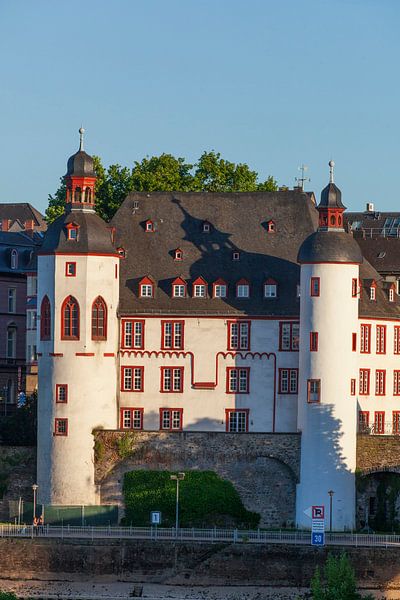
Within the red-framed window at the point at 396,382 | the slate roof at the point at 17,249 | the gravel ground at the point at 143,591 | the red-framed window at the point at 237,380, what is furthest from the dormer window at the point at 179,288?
the slate roof at the point at 17,249

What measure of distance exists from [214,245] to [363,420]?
43.9 ft

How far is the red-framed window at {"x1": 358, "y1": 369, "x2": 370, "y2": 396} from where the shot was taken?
12686 centimetres

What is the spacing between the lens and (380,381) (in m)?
128

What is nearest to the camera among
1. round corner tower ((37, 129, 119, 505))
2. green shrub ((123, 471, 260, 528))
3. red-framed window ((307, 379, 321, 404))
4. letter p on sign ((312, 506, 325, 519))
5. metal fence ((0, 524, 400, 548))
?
metal fence ((0, 524, 400, 548))

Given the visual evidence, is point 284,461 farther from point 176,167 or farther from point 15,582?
point 176,167

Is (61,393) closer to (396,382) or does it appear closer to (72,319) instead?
(72,319)

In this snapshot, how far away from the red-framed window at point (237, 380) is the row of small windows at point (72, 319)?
7694 mm

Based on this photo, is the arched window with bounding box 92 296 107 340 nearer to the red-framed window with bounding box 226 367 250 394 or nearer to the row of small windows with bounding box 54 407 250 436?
the row of small windows with bounding box 54 407 250 436

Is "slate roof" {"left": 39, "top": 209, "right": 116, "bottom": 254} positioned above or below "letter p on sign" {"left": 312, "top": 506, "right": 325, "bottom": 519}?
above

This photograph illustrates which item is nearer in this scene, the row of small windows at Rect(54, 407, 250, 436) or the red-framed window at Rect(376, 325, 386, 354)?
the row of small windows at Rect(54, 407, 250, 436)

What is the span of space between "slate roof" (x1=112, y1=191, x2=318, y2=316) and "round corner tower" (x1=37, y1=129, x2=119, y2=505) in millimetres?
3506

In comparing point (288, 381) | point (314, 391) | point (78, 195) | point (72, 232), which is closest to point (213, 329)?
point (288, 381)

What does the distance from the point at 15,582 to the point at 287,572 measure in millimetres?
14123

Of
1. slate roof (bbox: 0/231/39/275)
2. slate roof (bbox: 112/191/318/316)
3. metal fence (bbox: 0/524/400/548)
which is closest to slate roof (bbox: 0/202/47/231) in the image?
slate roof (bbox: 0/231/39/275)
